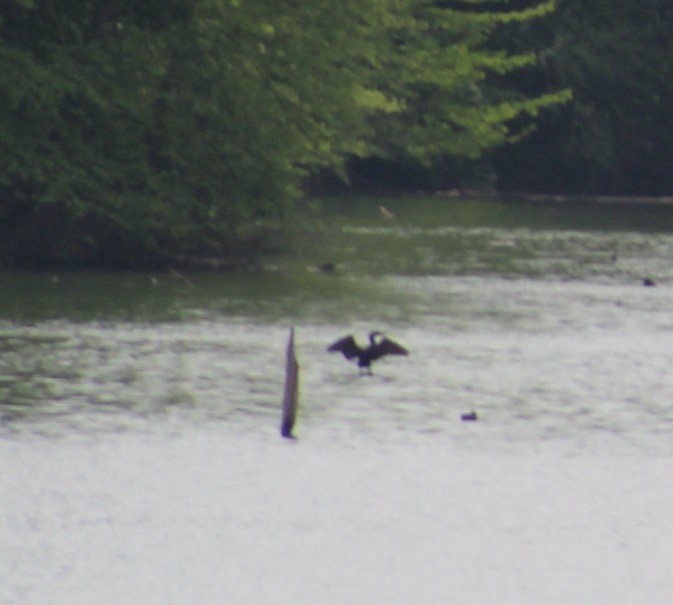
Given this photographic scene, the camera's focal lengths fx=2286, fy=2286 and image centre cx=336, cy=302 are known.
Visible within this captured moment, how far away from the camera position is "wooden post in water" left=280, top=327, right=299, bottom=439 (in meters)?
14.8

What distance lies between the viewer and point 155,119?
2556 centimetres

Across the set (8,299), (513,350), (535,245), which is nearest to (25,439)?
(513,350)

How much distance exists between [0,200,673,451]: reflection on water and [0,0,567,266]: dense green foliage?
0.71 metres

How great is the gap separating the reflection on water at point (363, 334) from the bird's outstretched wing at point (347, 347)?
0.20 metres

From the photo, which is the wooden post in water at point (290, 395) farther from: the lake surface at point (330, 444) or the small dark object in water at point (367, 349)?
the small dark object in water at point (367, 349)

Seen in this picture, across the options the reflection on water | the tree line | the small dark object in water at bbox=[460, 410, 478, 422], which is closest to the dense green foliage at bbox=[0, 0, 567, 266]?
the tree line

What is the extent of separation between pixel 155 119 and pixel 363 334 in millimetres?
5192

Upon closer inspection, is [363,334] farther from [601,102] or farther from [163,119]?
[601,102]

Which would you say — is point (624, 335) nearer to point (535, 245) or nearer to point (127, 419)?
point (127, 419)

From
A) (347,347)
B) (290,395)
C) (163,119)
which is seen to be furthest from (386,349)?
(163,119)

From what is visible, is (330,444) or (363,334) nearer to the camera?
(330,444)

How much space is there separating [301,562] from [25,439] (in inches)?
151

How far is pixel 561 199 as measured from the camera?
175 ft

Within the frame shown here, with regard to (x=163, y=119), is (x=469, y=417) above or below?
below
